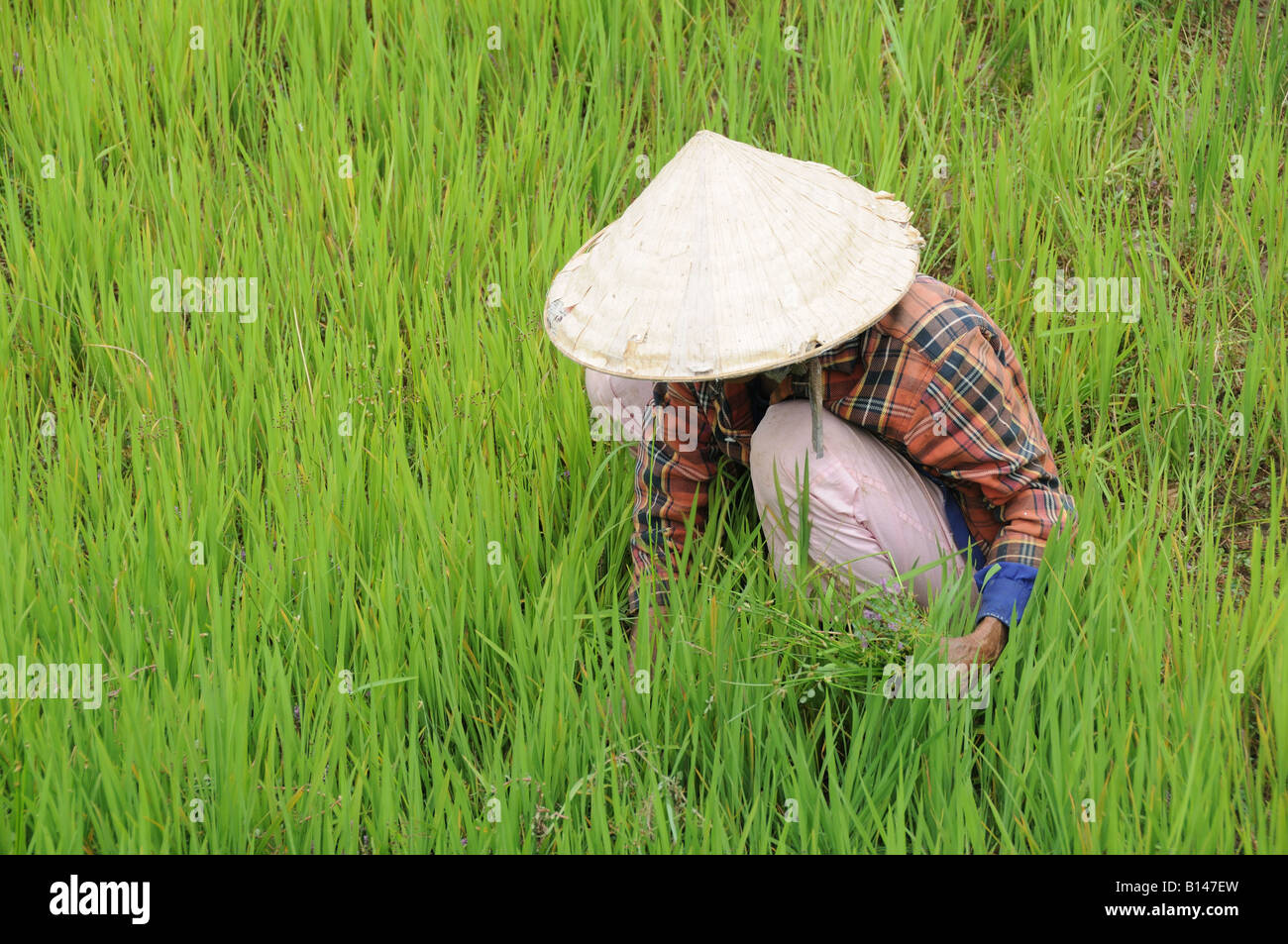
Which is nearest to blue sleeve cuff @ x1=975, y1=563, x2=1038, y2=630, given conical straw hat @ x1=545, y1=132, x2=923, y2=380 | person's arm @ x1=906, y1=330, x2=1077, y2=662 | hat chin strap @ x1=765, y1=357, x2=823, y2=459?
person's arm @ x1=906, y1=330, x2=1077, y2=662

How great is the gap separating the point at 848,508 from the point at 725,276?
50 cm

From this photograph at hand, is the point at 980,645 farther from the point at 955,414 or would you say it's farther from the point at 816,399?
the point at 816,399

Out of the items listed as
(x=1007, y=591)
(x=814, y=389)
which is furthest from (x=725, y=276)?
(x=1007, y=591)

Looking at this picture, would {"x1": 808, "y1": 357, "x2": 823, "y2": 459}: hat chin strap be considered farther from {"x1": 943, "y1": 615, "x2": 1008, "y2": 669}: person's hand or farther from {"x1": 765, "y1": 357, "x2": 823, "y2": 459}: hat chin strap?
{"x1": 943, "y1": 615, "x2": 1008, "y2": 669}: person's hand

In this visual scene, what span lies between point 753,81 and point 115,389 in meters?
1.96

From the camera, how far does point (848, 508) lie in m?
2.05

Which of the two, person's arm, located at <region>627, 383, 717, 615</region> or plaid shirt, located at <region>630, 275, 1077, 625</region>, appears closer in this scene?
plaid shirt, located at <region>630, 275, 1077, 625</region>

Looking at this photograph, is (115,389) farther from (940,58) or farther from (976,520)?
(940,58)

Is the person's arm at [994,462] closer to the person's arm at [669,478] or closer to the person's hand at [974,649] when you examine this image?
the person's hand at [974,649]

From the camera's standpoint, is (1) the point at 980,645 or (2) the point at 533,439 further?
(2) the point at 533,439

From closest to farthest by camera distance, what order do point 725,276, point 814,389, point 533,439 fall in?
1. point 725,276
2. point 814,389
3. point 533,439

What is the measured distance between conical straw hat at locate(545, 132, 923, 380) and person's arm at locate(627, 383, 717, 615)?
0.39 metres

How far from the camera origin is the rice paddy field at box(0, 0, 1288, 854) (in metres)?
1.90
